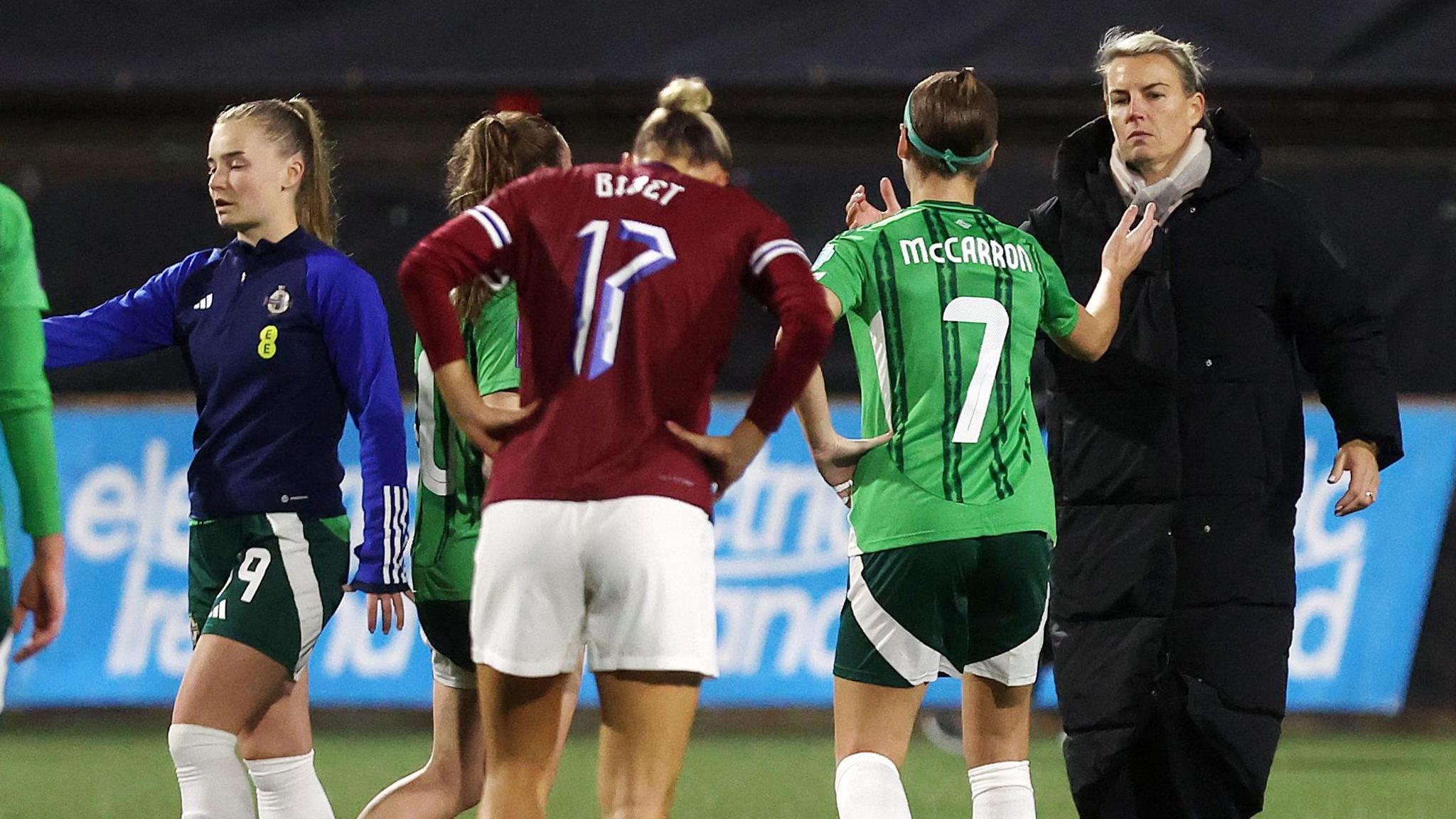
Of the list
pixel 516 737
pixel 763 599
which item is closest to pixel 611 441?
pixel 516 737

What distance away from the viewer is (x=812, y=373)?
3.64m

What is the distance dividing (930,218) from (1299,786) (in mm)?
4266

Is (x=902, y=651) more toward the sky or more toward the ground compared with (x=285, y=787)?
more toward the sky

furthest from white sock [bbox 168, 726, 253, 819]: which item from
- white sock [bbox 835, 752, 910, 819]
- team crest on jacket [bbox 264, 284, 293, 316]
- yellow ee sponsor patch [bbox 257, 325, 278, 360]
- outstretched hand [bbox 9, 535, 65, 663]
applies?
white sock [bbox 835, 752, 910, 819]

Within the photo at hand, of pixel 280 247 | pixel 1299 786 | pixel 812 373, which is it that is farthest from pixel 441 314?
pixel 1299 786

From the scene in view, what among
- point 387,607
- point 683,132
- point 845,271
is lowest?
point 387,607

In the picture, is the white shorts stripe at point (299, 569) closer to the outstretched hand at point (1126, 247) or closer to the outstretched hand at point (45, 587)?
the outstretched hand at point (45, 587)

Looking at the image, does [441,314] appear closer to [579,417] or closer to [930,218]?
[579,417]

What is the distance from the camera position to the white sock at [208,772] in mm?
4062

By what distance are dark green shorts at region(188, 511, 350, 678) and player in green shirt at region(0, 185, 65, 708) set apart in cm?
105

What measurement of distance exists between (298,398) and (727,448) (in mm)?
1241

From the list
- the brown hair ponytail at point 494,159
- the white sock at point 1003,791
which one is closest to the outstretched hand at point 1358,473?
the white sock at point 1003,791

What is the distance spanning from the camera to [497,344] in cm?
421

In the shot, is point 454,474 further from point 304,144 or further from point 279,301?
point 304,144
